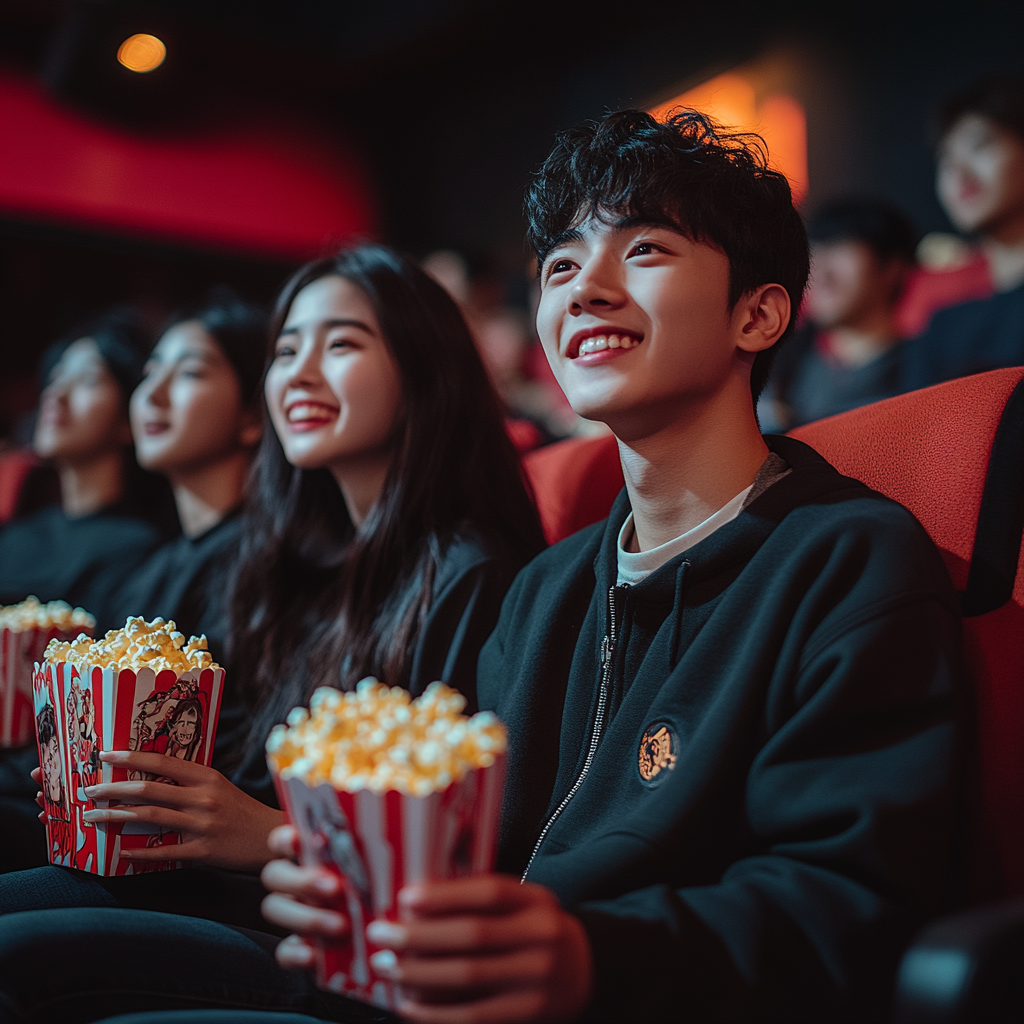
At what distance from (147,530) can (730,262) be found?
2.03 m

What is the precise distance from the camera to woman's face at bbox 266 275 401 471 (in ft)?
5.10

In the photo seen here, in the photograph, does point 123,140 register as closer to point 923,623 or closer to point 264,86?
point 264,86

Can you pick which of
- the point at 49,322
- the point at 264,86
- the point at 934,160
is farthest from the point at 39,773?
the point at 264,86

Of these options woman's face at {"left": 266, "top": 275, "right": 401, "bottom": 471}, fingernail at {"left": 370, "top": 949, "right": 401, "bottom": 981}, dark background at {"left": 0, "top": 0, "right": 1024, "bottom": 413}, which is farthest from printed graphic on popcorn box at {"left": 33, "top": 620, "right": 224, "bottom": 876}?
dark background at {"left": 0, "top": 0, "right": 1024, "bottom": 413}

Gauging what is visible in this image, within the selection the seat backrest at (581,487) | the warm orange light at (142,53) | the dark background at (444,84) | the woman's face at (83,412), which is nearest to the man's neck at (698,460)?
the seat backrest at (581,487)

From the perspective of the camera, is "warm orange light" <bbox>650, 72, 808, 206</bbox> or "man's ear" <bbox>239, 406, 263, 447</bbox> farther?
"warm orange light" <bbox>650, 72, 808, 206</bbox>

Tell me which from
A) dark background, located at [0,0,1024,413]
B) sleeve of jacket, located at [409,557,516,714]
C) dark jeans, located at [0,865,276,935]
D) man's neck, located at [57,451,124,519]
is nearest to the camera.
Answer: dark jeans, located at [0,865,276,935]

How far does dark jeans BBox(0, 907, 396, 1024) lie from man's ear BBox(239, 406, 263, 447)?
4.26 ft

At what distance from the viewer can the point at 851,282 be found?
3479mm

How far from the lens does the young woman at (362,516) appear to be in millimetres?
1341

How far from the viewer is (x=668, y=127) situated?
1.11 metres

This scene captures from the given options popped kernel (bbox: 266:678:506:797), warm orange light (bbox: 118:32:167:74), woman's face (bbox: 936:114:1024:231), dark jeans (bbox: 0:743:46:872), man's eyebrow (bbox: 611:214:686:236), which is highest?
warm orange light (bbox: 118:32:167:74)

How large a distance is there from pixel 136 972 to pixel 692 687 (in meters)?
0.59

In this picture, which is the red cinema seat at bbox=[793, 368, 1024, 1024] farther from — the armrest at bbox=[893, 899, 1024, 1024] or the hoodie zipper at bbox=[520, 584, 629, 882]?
the hoodie zipper at bbox=[520, 584, 629, 882]
